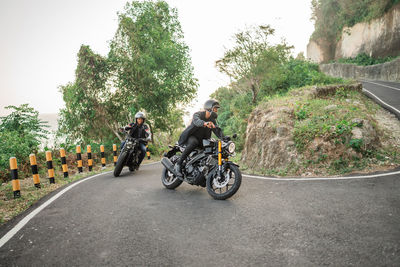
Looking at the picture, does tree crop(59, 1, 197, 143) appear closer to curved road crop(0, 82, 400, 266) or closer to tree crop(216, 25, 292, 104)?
tree crop(216, 25, 292, 104)

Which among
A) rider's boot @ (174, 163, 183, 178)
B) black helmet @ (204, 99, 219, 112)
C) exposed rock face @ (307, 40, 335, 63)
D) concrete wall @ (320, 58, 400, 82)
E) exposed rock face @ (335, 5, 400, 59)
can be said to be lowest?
rider's boot @ (174, 163, 183, 178)

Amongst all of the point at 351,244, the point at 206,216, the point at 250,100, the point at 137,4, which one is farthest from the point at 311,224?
the point at 137,4

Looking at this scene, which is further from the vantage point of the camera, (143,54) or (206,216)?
(143,54)

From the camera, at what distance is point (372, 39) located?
32.5 m

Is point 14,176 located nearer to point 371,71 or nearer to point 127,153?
point 127,153

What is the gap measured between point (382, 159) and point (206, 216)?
5.71m

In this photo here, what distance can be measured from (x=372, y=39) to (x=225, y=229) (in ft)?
122

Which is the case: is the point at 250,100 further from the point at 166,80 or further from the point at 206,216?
the point at 206,216

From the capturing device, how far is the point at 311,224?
3887 millimetres

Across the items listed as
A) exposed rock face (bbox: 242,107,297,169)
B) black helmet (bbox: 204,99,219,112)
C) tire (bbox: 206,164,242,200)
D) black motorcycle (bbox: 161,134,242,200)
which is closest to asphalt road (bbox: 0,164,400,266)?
tire (bbox: 206,164,242,200)

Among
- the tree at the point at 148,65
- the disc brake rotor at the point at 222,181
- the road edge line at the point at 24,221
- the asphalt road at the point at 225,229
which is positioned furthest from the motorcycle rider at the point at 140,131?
the tree at the point at 148,65

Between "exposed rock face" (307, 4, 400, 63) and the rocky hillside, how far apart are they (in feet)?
75.1

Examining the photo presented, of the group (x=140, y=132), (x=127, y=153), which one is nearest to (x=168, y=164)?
(x=127, y=153)

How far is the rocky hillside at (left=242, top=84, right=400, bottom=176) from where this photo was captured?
752 cm
